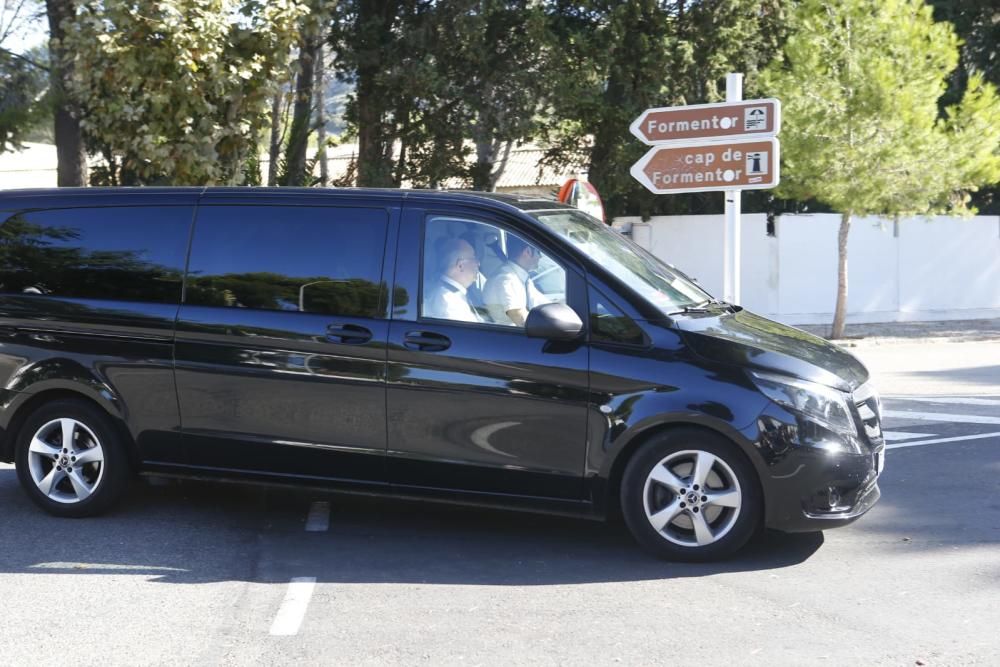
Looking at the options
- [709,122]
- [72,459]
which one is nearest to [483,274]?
[72,459]

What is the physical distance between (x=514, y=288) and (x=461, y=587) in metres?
1.55

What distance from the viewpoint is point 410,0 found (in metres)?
22.0

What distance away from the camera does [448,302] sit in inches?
248

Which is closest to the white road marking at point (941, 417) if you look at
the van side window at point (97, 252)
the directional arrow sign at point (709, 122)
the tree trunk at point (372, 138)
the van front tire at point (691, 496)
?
the directional arrow sign at point (709, 122)

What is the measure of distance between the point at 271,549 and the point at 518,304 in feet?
5.97

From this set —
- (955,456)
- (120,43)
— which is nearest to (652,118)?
(955,456)

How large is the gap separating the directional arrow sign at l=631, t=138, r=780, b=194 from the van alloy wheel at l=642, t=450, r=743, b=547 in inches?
276

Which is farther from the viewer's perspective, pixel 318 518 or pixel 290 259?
pixel 318 518

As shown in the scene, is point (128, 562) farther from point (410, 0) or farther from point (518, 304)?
point (410, 0)

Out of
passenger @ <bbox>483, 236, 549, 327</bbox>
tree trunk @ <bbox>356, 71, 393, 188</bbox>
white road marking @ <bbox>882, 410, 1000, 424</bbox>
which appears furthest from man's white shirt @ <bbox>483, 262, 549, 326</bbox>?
tree trunk @ <bbox>356, 71, 393, 188</bbox>

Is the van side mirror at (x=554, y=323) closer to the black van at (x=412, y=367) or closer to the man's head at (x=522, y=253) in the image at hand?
the black van at (x=412, y=367)

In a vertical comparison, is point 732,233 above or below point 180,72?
below

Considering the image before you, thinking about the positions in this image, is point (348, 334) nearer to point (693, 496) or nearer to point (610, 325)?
point (610, 325)

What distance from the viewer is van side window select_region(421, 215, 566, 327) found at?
20.5ft
